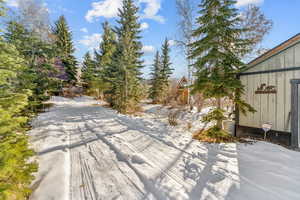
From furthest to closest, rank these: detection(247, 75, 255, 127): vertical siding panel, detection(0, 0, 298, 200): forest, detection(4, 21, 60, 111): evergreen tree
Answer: detection(4, 21, 60, 111): evergreen tree < detection(247, 75, 255, 127): vertical siding panel < detection(0, 0, 298, 200): forest

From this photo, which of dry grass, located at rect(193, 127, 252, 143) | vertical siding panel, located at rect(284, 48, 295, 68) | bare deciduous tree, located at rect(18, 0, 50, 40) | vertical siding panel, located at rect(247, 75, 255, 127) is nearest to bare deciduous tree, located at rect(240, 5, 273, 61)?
vertical siding panel, located at rect(247, 75, 255, 127)

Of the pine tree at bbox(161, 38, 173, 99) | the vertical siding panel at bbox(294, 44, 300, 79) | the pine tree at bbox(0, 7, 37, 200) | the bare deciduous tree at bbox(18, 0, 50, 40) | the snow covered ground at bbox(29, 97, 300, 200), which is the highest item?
the bare deciduous tree at bbox(18, 0, 50, 40)

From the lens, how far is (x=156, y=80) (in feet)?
57.4

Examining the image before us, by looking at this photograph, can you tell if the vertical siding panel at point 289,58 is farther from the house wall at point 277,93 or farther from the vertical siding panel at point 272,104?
the vertical siding panel at point 272,104

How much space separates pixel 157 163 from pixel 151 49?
52.4 feet

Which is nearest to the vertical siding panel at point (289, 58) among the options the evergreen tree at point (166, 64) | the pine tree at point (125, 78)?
the pine tree at point (125, 78)

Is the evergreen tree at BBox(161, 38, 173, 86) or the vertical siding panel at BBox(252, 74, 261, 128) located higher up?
the evergreen tree at BBox(161, 38, 173, 86)

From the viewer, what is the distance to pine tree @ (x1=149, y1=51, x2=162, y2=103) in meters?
17.3

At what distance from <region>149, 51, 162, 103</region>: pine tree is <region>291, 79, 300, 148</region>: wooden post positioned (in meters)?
13.2

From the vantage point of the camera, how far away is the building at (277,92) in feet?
14.3

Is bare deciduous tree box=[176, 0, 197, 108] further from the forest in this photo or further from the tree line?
the tree line

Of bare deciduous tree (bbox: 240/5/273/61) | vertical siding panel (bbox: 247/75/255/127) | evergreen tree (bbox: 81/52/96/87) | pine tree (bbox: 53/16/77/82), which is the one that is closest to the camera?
vertical siding panel (bbox: 247/75/255/127)

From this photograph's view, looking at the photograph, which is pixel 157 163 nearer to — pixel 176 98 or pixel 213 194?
pixel 213 194

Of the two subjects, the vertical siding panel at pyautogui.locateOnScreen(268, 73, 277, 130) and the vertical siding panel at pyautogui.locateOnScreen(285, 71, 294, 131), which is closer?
the vertical siding panel at pyautogui.locateOnScreen(285, 71, 294, 131)
